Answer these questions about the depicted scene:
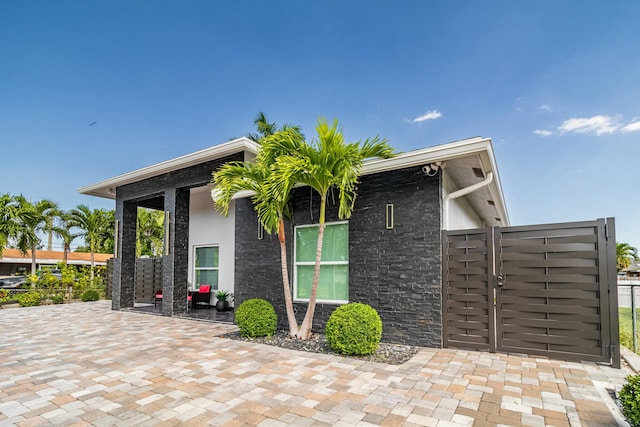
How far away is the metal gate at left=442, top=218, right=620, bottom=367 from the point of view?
4.63m

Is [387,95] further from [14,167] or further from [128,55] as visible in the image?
[14,167]

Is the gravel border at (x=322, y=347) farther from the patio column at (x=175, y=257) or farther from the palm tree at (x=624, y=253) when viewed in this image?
the palm tree at (x=624, y=253)

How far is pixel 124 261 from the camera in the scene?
1052 centimetres

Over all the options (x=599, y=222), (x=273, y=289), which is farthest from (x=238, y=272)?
(x=599, y=222)

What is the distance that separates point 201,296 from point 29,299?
6.55 metres

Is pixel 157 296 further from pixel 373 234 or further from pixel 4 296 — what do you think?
pixel 373 234

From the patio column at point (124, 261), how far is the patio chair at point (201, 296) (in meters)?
1.94

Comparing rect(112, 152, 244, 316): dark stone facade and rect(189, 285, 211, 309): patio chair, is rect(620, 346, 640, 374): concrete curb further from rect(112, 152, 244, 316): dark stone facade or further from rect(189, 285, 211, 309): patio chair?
rect(189, 285, 211, 309): patio chair

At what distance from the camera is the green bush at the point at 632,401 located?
2.51 m

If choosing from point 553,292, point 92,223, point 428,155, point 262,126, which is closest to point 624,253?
point 262,126

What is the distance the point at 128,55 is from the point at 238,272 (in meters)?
9.00

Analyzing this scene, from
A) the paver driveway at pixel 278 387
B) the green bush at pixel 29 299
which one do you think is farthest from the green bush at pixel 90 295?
the paver driveway at pixel 278 387

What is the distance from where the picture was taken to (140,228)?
21.8 metres

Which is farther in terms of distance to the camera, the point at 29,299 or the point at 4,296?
the point at 4,296
